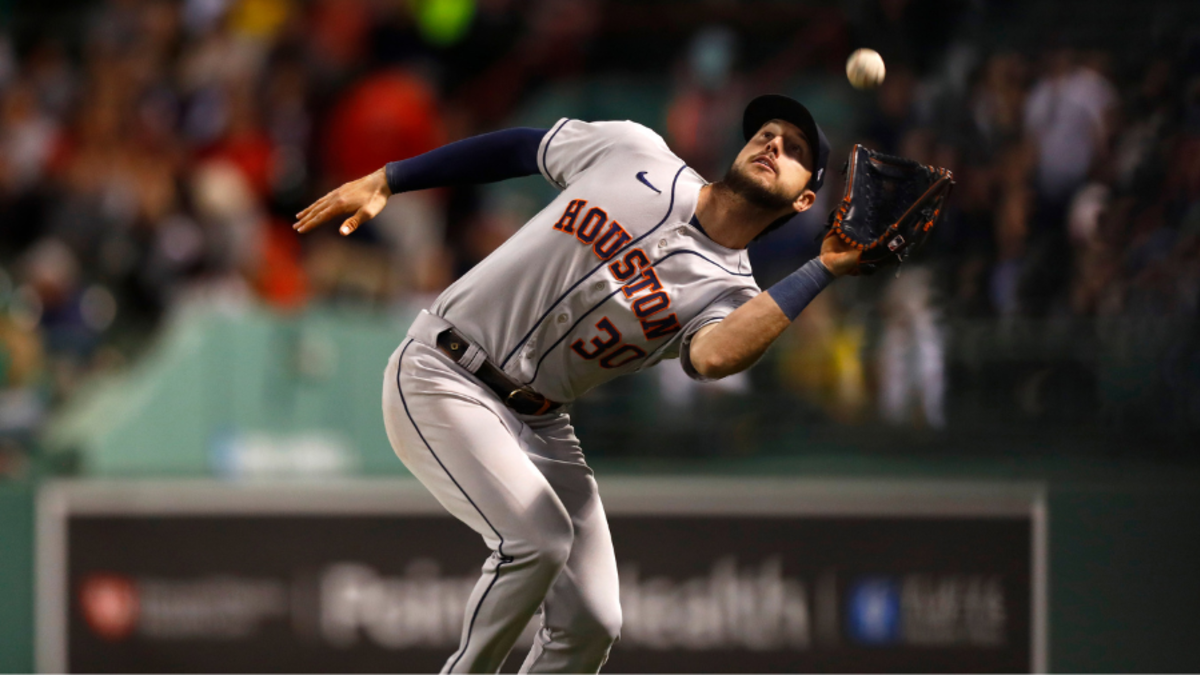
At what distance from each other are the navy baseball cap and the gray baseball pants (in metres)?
1.07

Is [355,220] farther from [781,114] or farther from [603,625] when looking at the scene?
[603,625]

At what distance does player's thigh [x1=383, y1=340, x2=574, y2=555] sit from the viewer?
3.62m

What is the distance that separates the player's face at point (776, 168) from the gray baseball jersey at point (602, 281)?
24 cm

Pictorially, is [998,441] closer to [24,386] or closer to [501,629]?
[501,629]

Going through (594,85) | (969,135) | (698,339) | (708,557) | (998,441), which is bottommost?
(708,557)

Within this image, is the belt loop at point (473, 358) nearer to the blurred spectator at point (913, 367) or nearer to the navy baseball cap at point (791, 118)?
A: the navy baseball cap at point (791, 118)

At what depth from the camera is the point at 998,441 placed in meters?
5.63

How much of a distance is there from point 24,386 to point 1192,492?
538 centimetres

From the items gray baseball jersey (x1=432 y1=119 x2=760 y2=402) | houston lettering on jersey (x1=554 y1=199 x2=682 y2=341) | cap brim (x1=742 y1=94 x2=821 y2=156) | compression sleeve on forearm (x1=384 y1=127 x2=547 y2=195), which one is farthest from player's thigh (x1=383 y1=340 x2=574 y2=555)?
cap brim (x1=742 y1=94 x2=821 y2=156)

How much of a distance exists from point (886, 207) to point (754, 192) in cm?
36

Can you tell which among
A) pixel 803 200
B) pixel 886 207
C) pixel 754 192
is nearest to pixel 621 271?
pixel 754 192

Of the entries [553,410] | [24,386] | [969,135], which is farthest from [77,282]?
[969,135]

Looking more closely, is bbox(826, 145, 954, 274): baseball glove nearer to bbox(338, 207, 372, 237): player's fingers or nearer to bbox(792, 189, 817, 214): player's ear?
bbox(792, 189, 817, 214): player's ear

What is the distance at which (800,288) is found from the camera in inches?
131
